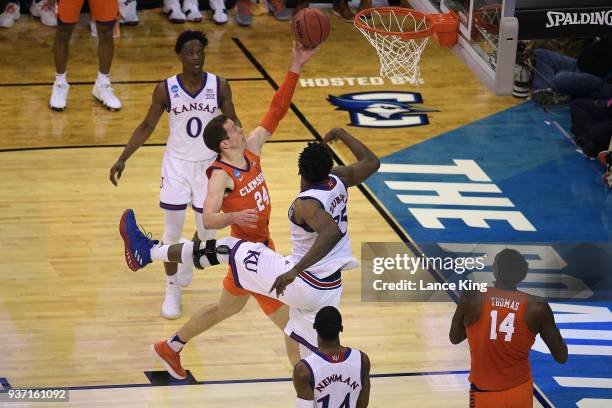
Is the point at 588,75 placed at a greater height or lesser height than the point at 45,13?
greater

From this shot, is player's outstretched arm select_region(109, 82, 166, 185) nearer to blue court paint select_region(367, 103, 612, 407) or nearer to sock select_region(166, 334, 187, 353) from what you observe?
sock select_region(166, 334, 187, 353)

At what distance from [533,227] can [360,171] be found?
11.2 feet

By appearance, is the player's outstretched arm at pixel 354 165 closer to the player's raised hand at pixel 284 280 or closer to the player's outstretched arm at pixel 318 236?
the player's outstretched arm at pixel 318 236

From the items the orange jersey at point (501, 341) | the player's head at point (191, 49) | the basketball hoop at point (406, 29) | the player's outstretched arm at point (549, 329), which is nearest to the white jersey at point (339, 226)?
the orange jersey at point (501, 341)

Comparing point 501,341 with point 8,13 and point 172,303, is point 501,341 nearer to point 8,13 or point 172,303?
point 172,303

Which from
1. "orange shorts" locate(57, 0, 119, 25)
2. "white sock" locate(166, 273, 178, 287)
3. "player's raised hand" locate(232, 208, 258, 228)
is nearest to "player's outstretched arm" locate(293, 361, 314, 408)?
"player's raised hand" locate(232, 208, 258, 228)

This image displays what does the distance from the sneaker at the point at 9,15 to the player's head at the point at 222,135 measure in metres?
7.81

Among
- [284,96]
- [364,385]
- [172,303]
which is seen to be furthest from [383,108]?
[364,385]

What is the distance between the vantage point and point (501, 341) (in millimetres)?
6309

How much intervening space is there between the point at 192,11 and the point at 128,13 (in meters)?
0.76

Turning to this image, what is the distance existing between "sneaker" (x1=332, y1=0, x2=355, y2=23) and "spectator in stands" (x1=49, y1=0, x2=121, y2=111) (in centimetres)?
363

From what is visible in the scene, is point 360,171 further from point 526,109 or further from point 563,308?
point 526,109

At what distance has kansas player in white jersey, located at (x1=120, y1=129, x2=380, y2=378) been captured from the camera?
6.66 metres

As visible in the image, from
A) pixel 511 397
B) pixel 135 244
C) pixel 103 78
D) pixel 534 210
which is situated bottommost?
pixel 534 210
